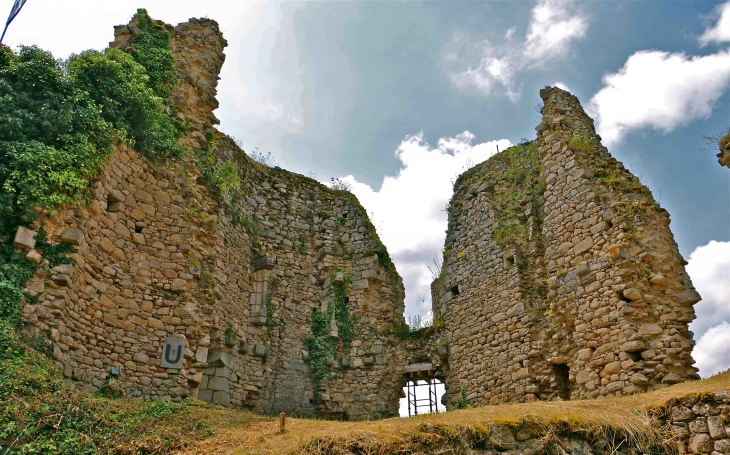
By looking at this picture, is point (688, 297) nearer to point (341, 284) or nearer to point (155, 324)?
point (341, 284)

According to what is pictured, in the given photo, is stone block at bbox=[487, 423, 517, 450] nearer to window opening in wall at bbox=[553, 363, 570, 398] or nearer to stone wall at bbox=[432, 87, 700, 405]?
stone wall at bbox=[432, 87, 700, 405]

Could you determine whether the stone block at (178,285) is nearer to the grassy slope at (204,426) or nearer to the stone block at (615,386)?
the grassy slope at (204,426)

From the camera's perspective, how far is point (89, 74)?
940 cm

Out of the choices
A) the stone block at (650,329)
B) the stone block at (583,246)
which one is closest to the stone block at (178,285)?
the stone block at (583,246)

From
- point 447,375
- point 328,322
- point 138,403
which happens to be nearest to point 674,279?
point 447,375

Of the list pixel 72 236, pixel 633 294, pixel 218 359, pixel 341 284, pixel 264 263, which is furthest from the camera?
pixel 341 284

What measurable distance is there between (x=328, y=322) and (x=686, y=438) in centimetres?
875

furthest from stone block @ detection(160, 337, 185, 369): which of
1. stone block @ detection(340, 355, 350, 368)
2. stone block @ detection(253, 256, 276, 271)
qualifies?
stone block @ detection(340, 355, 350, 368)

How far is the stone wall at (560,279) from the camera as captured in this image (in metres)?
9.55

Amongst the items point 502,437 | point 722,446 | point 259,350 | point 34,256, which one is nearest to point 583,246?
point 722,446

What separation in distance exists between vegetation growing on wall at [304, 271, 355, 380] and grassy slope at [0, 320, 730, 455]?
18.3 ft

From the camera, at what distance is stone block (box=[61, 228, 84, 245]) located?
8.26m

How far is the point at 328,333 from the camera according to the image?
14.0 meters

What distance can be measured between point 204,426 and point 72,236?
3.40 m
